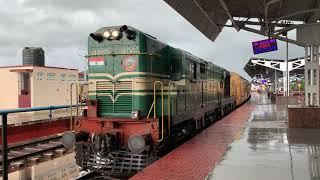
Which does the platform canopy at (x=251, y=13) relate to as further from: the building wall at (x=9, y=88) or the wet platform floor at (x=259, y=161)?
the building wall at (x=9, y=88)

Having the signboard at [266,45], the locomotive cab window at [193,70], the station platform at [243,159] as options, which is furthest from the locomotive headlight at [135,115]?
the signboard at [266,45]

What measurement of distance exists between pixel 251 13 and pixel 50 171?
1252cm

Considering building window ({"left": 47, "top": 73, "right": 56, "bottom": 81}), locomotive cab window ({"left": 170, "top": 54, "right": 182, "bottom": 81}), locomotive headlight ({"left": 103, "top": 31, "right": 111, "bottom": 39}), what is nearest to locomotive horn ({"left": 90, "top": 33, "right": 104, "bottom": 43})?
locomotive headlight ({"left": 103, "top": 31, "right": 111, "bottom": 39})

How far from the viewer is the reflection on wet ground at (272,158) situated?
7554 mm

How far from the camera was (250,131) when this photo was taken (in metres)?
15.1

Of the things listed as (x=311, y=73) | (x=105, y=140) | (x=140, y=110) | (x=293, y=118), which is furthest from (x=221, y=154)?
(x=311, y=73)

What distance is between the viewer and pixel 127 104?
10.2 metres

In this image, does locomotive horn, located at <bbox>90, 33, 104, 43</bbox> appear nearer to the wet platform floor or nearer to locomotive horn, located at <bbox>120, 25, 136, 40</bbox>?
locomotive horn, located at <bbox>120, 25, 136, 40</bbox>

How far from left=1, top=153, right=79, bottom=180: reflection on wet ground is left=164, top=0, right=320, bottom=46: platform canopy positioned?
24.0ft

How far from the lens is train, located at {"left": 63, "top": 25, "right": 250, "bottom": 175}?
30.6 ft

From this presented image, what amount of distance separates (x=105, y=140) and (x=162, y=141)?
5.19 ft

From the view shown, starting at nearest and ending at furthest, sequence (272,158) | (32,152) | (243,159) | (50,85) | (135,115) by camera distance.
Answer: (243,159), (272,158), (135,115), (32,152), (50,85)

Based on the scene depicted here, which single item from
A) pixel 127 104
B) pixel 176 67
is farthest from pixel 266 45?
pixel 127 104

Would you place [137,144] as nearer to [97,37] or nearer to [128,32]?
[128,32]
